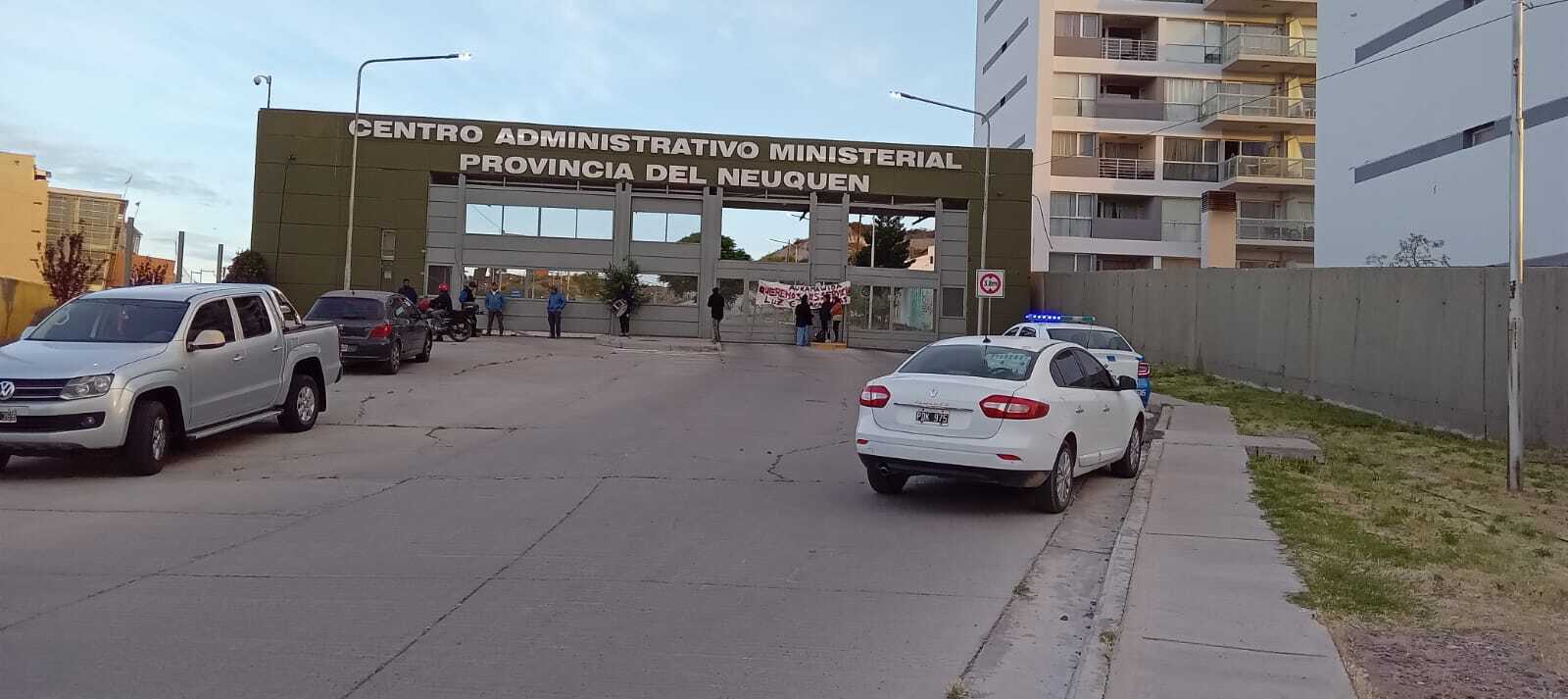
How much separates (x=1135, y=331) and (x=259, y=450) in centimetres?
2584

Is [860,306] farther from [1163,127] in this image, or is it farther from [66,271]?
[66,271]

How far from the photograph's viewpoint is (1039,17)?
5078cm

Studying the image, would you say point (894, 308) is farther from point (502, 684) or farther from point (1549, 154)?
point (502, 684)

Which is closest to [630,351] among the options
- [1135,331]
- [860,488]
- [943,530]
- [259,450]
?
[1135,331]

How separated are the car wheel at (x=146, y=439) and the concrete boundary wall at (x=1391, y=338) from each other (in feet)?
52.7

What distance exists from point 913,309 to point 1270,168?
61.8 feet

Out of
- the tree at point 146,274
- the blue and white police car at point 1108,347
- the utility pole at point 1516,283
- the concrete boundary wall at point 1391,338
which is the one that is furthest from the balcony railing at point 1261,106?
the tree at point 146,274

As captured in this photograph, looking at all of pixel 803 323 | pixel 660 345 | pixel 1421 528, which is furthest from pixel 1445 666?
pixel 803 323

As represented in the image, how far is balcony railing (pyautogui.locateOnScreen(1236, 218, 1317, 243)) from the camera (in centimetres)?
4912

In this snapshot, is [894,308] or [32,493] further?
[894,308]

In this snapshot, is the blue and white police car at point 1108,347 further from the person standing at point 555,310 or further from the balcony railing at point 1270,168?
the balcony railing at point 1270,168

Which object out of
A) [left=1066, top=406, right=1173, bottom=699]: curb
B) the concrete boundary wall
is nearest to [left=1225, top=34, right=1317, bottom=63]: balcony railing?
the concrete boundary wall

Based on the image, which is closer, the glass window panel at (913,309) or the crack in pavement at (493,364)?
the crack in pavement at (493,364)

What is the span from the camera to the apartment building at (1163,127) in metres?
50.0
